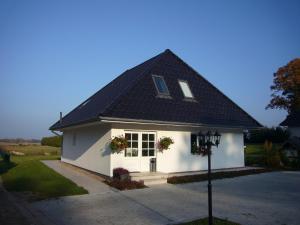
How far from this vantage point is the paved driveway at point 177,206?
7766 millimetres

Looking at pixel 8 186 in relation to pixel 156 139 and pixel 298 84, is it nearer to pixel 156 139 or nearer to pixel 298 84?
pixel 156 139

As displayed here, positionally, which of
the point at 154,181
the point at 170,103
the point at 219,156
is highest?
the point at 170,103

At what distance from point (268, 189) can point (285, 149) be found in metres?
11.0

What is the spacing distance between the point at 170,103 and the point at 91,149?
5132 mm

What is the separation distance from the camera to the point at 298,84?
3978cm

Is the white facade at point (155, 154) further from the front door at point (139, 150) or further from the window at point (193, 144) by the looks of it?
the window at point (193, 144)

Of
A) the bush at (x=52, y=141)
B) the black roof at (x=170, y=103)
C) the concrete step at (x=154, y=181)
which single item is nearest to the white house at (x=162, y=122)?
the black roof at (x=170, y=103)

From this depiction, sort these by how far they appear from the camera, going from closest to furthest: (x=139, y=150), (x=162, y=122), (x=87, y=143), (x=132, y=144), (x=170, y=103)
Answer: (x=162, y=122) → (x=132, y=144) → (x=139, y=150) → (x=170, y=103) → (x=87, y=143)

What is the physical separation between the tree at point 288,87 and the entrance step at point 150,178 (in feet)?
104

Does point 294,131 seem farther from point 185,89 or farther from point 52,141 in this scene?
point 52,141

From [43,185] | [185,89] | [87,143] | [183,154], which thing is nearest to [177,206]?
[43,185]

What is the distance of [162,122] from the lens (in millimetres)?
14289

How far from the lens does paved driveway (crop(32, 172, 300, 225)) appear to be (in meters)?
7.77

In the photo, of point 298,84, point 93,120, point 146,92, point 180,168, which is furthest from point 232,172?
point 298,84
